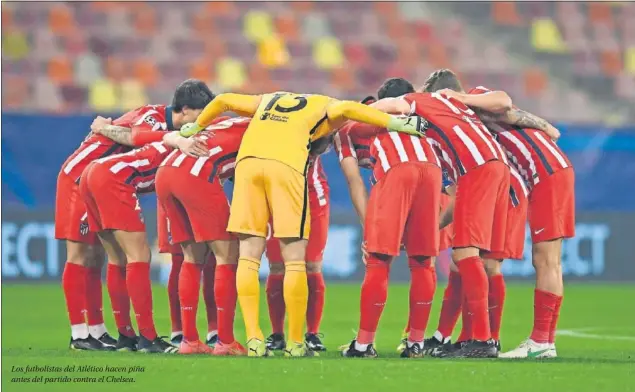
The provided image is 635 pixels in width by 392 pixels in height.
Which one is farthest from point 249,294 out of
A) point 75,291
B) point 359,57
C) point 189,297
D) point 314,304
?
point 359,57

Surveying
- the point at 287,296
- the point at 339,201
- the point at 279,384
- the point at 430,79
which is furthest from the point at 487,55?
the point at 279,384

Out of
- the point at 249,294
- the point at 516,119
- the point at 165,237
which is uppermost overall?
the point at 516,119

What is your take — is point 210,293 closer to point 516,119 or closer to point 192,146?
point 192,146

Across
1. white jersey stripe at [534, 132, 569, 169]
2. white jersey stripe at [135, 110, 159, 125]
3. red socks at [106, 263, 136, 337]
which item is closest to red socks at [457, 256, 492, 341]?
white jersey stripe at [534, 132, 569, 169]

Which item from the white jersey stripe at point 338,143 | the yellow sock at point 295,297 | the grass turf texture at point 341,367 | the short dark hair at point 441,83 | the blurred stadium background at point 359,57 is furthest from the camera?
the blurred stadium background at point 359,57

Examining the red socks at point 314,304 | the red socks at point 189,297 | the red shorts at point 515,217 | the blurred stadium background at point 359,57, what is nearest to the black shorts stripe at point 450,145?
the red shorts at point 515,217

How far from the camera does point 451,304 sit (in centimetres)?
844

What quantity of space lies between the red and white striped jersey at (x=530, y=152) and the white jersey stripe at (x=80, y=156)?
2.69 meters

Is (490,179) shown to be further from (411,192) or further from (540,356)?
(540,356)

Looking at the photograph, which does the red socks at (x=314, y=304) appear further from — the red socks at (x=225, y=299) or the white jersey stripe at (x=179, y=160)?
the white jersey stripe at (x=179, y=160)

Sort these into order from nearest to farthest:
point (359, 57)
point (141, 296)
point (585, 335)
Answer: point (141, 296) → point (585, 335) → point (359, 57)

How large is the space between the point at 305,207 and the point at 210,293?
1.53 m

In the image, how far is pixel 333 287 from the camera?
15008 mm

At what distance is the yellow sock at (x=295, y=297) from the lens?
753 centimetres
